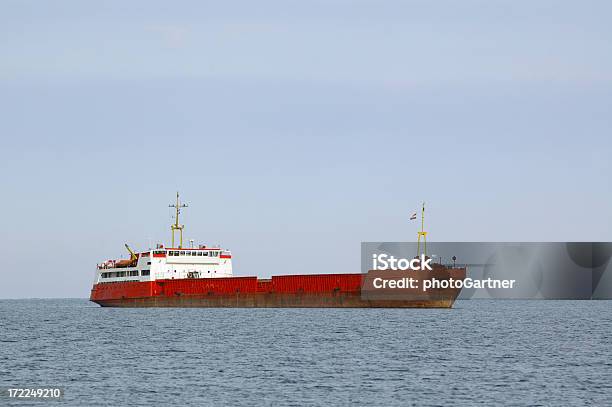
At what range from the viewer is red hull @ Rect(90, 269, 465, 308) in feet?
283

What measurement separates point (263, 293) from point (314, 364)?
50565 mm

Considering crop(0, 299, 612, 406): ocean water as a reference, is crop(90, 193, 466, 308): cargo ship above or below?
above

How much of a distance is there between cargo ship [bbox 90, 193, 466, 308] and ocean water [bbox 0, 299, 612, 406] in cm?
1291

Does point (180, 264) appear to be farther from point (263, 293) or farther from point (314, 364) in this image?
point (314, 364)

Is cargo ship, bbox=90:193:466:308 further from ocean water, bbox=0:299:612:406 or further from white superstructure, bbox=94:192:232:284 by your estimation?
ocean water, bbox=0:299:612:406

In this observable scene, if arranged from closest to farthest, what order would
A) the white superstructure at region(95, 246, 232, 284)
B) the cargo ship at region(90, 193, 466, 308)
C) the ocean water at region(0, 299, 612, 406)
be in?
the ocean water at region(0, 299, 612, 406), the cargo ship at region(90, 193, 466, 308), the white superstructure at region(95, 246, 232, 284)

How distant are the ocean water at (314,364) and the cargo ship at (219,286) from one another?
1291cm

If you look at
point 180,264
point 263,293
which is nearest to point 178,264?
point 180,264

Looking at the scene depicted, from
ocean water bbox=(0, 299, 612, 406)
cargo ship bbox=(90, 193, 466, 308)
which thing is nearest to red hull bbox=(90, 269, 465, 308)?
cargo ship bbox=(90, 193, 466, 308)

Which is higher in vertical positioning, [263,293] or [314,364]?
[263,293]

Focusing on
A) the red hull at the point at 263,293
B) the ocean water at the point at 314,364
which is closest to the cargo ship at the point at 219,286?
the red hull at the point at 263,293

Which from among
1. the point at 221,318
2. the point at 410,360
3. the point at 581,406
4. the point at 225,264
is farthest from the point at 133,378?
the point at 225,264

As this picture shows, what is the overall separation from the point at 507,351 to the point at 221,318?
1480 inches

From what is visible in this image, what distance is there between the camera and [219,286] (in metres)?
97.9
